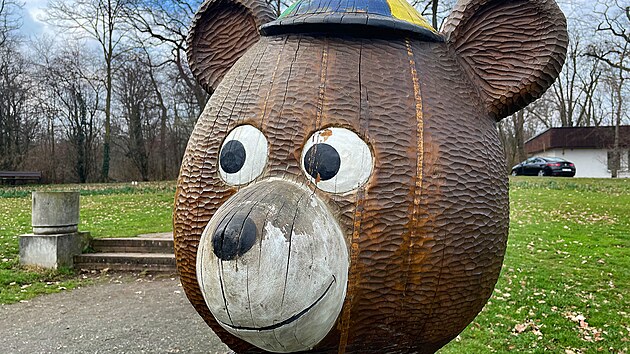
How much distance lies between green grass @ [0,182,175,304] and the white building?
22446 mm

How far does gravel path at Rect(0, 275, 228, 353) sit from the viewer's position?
4.57 meters

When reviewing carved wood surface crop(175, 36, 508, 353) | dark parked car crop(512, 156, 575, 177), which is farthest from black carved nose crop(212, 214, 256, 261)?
dark parked car crop(512, 156, 575, 177)

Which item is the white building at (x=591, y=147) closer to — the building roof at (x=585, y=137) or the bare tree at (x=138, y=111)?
the building roof at (x=585, y=137)

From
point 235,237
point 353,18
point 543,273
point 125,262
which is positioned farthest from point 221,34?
point 125,262

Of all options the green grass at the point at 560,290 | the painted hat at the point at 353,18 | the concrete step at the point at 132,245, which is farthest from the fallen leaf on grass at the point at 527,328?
the concrete step at the point at 132,245

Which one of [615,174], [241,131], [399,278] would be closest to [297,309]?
[399,278]

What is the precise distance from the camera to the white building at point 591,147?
2850 cm

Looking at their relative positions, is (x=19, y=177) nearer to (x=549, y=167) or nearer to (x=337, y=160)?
(x=549, y=167)

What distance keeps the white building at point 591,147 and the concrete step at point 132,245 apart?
26.8 meters

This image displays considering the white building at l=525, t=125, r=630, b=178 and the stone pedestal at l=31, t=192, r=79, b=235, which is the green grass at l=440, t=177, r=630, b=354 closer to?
the stone pedestal at l=31, t=192, r=79, b=235

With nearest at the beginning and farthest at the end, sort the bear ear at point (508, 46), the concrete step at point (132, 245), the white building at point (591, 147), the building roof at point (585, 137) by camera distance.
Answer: the bear ear at point (508, 46) < the concrete step at point (132, 245) < the building roof at point (585, 137) < the white building at point (591, 147)

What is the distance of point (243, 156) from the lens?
71.8 inches

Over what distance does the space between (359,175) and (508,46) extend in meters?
0.87

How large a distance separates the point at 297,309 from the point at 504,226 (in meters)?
0.88
